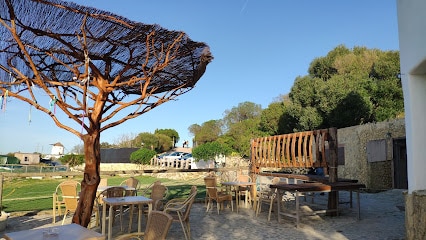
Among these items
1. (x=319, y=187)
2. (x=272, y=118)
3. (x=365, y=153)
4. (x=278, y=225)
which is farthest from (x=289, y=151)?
(x=272, y=118)

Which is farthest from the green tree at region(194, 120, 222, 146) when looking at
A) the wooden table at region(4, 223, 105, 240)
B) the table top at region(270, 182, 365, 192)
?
the wooden table at region(4, 223, 105, 240)

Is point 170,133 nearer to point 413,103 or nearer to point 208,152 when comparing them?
point 208,152

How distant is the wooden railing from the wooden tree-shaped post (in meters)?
3.33

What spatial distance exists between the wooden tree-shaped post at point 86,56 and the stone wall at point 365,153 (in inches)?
366

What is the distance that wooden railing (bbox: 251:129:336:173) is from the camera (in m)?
7.60

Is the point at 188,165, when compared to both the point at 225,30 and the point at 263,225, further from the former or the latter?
the point at 263,225

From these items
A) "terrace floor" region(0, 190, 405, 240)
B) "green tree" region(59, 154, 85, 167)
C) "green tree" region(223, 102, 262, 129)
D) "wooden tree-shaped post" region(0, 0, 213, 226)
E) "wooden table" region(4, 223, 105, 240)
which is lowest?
"terrace floor" region(0, 190, 405, 240)

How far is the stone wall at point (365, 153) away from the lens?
12.3 m

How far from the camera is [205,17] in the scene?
11.9 meters

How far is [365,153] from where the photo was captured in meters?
13.2

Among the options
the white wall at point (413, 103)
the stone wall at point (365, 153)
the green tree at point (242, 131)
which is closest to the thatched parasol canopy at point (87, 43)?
the white wall at point (413, 103)

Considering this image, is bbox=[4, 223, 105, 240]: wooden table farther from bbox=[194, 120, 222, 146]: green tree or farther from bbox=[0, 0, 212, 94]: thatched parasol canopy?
bbox=[194, 120, 222, 146]: green tree

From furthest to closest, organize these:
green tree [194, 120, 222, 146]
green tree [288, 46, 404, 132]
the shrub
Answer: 1. green tree [194, 120, 222, 146]
2. the shrub
3. green tree [288, 46, 404, 132]

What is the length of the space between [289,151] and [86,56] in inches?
241
